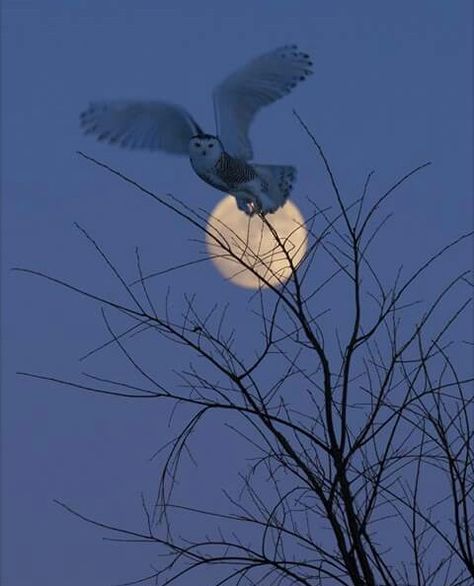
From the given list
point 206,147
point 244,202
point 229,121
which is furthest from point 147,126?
point 244,202

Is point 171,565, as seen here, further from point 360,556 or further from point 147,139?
point 147,139

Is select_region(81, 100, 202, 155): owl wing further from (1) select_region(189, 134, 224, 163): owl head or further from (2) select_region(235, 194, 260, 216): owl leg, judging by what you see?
(2) select_region(235, 194, 260, 216): owl leg

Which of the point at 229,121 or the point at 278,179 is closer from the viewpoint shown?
the point at 278,179

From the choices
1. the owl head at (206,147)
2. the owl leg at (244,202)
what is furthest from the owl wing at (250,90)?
the owl leg at (244,202)

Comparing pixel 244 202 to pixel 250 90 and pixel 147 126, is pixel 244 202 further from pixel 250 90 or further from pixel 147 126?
pixel 250 90

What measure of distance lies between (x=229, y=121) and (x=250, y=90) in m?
0.21

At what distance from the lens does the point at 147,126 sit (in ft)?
26.6

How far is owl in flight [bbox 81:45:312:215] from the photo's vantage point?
764 cm

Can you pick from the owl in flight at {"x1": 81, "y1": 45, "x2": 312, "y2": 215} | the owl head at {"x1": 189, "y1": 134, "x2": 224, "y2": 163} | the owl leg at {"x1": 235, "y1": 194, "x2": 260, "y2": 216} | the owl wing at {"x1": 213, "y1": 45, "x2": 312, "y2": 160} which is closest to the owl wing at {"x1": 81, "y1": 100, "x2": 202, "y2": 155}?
the owl in flight at {"x1": 81, "y1": 45, "x2": 312, "y2": 215}

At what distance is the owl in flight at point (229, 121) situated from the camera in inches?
301

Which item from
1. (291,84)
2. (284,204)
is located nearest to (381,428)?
(284,204)

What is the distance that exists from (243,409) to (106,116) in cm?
400

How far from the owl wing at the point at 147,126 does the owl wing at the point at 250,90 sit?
21 centimetres

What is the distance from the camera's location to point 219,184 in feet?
23.6
